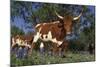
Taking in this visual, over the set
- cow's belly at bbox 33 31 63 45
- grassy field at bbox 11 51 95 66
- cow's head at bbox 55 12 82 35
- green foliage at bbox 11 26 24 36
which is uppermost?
cow's head at bbox 55 12 82 35

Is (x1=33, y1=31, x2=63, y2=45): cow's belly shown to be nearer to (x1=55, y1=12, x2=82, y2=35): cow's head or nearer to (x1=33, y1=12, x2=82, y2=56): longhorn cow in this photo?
(x1=33, y1=12, x2=82, y2=56): longhorn cow

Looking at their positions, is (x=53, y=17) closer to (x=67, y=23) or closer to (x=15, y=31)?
(x=67, y=23)

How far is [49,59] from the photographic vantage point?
2270 millimetres

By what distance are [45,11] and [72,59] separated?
23.6 inches

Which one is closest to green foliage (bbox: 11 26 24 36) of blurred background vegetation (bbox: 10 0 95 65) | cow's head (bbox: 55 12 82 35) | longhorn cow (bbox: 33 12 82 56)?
blurred background vegetation (bbox: 10 0 95 65)

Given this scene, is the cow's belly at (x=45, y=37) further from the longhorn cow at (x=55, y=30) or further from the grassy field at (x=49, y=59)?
the grassy field at (x=49, y=59)

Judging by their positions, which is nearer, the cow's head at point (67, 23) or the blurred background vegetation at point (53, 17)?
the blurred background vegetation at point (53, 17)

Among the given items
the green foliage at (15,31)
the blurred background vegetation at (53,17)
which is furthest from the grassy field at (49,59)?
the green foliage at (15,31)

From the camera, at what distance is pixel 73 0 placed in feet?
7.84

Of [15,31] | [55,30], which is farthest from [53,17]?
[15,31]

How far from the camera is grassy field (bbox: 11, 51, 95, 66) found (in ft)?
7.07

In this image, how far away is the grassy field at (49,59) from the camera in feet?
7.07

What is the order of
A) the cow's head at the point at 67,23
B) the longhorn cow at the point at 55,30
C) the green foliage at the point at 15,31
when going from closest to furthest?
the green foliage at the point at 15,31 < the longhorn cow at the point at 55,30 < the cow's head at the point at 67,23
